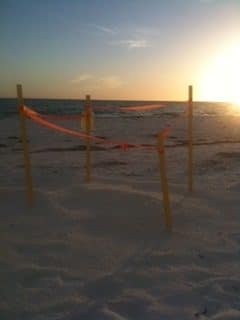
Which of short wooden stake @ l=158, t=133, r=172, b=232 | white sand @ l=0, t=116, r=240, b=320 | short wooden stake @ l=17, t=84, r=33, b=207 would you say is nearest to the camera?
white sand @ l=0, t=116, r=240, b=320

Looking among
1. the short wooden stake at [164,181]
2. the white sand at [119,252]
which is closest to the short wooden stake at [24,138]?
the white sand at [119,252]

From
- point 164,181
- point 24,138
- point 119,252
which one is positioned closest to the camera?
point 119,252

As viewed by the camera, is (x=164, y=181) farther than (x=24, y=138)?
No

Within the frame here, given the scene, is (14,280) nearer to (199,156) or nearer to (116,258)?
(116,258)

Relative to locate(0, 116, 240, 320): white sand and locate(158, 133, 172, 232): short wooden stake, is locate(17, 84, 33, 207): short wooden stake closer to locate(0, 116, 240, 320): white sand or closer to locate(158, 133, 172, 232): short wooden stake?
locate(0, 116, 240, 320): white sand

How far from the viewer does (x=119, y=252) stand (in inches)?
179

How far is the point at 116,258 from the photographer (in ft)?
14.5

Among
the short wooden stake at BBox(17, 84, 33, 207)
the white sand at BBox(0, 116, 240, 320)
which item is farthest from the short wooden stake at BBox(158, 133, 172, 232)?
the short wooden stake at BBox(17, 84, 33, 207)

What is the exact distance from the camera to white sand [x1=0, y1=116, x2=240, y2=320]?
3500 mm

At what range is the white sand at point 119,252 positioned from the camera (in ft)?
11.5

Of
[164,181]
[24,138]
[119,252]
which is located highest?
[24,138]

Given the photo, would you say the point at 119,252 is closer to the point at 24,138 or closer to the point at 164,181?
the point at 164,181

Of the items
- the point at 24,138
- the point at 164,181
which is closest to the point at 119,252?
the point at 164,181

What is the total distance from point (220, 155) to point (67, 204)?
7241 mm
